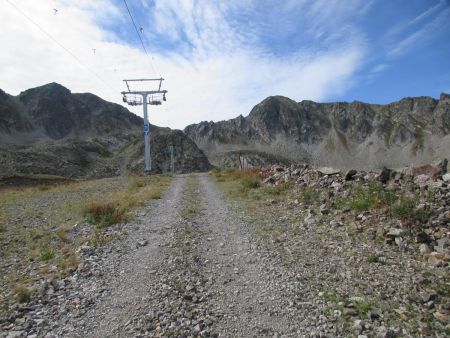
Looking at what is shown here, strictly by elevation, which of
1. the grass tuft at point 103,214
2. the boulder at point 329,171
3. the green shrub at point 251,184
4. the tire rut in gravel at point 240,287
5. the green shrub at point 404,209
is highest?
the boulder at point 329,171

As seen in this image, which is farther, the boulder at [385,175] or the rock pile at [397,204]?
the boulder at [385,175]

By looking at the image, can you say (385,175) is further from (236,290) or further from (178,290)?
(178,290)

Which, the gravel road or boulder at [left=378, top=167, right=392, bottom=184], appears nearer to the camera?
the gravel road

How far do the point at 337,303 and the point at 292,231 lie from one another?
4.71 meters

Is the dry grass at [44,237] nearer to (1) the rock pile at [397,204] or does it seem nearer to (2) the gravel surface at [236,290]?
(2) the gravel surface at [236,290]

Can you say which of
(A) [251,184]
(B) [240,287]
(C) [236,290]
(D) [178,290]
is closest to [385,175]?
(B) [240,287]

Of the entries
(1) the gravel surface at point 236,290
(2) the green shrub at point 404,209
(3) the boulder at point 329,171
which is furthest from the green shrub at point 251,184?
(2) the green shrub at point 404,209

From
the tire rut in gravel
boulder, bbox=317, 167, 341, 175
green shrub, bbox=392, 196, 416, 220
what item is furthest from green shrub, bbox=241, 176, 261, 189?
green shrub, bbox=392, 196, 416, 220

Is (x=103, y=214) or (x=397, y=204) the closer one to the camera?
(x=397, y=204)

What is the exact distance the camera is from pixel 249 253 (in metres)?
9.16

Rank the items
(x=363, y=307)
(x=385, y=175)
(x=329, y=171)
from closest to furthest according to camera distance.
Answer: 1. (x=363, y=307)
2. (x=385, y=175)
3. (x=329, y=171)

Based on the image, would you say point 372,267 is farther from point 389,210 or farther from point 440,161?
point 440,161

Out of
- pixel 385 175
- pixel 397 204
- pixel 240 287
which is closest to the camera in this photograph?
pixel 240 287

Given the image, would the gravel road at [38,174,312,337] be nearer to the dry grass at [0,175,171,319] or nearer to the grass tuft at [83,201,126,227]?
the dry grass at [0,175,171,319]
